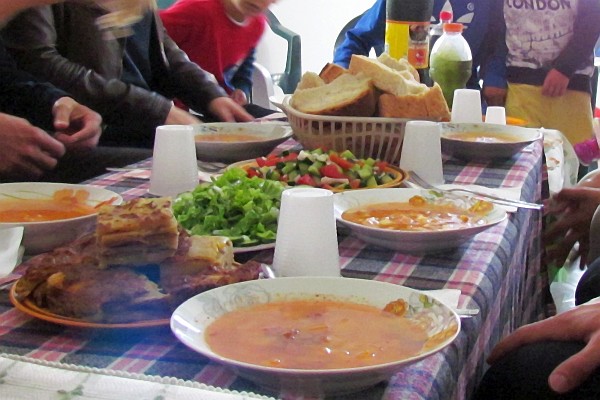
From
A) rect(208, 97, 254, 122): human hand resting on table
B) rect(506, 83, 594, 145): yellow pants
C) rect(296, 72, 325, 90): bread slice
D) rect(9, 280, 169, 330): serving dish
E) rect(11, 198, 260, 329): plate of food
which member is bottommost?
rect(506, 83, 594, 145): yellow pants

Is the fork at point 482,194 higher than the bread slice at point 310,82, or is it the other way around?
the bread slice at point 310,82

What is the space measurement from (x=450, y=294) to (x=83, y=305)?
39 centimetres

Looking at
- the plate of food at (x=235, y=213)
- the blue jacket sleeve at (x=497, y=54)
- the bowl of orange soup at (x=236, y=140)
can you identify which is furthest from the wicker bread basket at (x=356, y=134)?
the blue jacket sleeve at (x=497, y=54)

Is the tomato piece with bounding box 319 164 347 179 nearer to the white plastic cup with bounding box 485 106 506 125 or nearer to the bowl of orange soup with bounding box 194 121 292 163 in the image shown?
the bowl of orange soup with bounding box 194 121 292 163

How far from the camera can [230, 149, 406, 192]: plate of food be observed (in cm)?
134

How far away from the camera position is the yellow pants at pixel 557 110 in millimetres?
3418

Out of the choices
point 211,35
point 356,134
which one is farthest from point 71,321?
point 211,35

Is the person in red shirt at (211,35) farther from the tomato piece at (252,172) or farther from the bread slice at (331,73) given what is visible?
the tomato piece at (252,172)

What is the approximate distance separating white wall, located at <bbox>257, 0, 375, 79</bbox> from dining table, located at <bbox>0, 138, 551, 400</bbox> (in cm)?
357

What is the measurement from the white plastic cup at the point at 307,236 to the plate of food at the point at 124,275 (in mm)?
100

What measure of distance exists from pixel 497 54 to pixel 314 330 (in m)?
3.00

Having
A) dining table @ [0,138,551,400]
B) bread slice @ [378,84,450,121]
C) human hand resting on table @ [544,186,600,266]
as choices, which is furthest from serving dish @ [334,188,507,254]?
human hand resting on table @ [544,186,600,266]

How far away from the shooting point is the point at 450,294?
0.89 meters

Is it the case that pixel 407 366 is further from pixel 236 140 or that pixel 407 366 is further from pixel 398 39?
pixel 398 39
